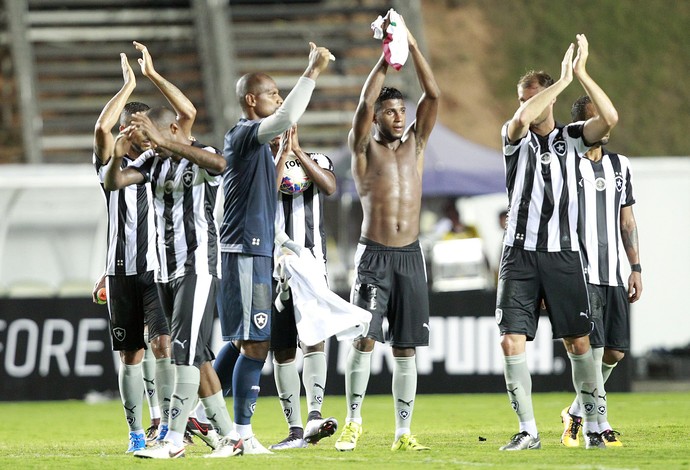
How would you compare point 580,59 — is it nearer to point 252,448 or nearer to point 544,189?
point 544,189

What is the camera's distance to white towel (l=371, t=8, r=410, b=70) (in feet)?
25.6

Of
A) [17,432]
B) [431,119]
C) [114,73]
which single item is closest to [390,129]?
[431,119]

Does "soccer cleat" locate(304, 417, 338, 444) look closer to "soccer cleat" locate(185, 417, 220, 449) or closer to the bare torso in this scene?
"soccer cleat" locate(185, 417, 220, 449)

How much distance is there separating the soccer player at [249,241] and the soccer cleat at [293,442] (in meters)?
0.44

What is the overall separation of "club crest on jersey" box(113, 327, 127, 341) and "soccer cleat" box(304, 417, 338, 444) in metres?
1.39

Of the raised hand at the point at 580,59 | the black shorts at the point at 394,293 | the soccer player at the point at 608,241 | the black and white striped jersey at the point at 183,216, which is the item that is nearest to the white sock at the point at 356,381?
the black shorts at the point at 394,293

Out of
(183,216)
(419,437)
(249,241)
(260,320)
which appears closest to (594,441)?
(419,437)

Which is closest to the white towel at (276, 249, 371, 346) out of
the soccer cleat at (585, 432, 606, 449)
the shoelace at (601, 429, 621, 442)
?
the soccer cleat at (585, 432, 606, 449)

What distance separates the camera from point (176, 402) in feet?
23.7

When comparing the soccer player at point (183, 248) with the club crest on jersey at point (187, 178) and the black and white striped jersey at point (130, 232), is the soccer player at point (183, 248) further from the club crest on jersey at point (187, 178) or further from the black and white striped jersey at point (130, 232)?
the black and white striped jersey at point (130, 232)

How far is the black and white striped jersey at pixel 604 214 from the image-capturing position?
912 centimetres

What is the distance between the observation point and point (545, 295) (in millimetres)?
8047

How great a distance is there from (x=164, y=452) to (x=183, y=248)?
46.2 inches

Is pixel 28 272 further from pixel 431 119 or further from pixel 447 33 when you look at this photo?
pixel 447 33
